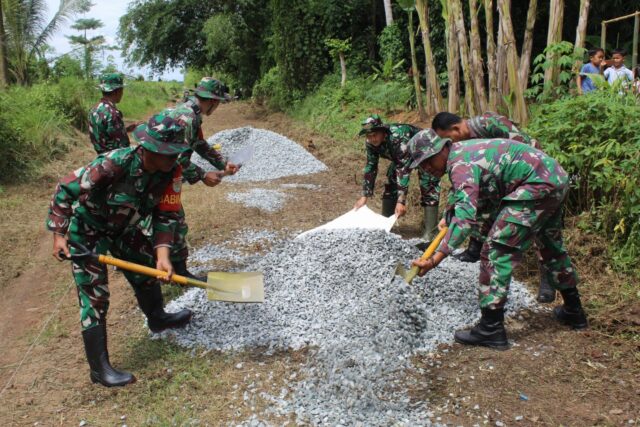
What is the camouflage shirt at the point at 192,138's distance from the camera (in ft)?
13.1

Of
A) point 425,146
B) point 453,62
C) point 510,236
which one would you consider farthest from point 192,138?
point 453,62

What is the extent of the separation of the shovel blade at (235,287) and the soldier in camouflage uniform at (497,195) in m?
1.04

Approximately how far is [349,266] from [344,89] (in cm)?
1021

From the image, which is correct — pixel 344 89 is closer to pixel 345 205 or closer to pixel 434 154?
pixel 345 205

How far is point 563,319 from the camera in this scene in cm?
333

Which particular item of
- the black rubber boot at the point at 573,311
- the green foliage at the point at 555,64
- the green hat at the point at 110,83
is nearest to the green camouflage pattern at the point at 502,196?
the black rubber boot at the point at 573,311

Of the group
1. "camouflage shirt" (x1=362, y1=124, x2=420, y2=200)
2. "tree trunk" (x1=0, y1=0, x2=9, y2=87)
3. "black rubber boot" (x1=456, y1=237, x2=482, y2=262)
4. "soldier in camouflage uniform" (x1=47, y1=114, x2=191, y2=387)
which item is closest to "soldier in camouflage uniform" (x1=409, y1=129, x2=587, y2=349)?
"black rubber boot" (x1=456, y1=237, x2=482, y2=262)

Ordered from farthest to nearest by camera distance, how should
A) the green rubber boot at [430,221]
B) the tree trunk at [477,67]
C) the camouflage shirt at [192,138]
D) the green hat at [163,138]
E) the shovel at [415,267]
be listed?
the tree trunk at [477,67] → the green rubber boot at [430,221] → the camouflage shirt at [192,138] → the shovel at [415,267] → the green hat at [163,138]

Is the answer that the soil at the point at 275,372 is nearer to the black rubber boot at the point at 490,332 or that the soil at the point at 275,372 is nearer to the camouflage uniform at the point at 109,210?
the black rubber boot at the point at 490,332

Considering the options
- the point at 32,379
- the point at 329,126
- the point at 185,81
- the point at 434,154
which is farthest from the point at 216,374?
the point at 185,81

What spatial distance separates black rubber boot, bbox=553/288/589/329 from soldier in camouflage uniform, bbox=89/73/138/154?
3898mm

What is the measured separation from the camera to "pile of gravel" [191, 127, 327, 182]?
363 inches

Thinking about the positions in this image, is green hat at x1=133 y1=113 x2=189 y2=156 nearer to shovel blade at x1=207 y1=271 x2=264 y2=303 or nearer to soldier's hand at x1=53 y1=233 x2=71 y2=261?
soldier's hand at x1=53 y1=233 x2=71 y2=261

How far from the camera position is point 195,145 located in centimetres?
439
